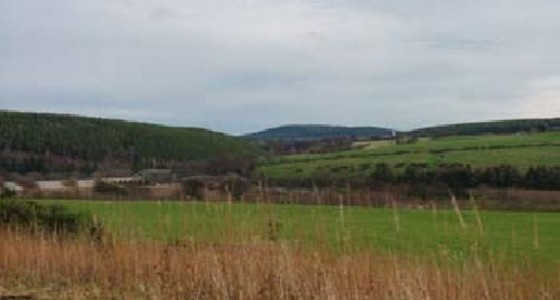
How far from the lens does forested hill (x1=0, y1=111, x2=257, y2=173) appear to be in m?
75.4

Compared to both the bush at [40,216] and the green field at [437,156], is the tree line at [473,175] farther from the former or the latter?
the bush at [40,216]

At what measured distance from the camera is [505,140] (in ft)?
288

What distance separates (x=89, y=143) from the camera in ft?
285

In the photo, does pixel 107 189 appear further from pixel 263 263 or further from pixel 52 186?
pixel 52 186

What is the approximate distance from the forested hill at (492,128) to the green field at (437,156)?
46.7 ft

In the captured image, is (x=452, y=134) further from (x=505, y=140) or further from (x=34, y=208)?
(x=34, y=208)

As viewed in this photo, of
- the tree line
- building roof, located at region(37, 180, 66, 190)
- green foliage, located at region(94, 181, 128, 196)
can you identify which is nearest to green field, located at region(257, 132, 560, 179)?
the tree line

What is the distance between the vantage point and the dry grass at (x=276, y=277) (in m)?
8.82

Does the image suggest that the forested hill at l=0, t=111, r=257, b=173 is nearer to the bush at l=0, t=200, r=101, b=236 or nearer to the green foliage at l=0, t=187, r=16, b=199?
the green foliage at l=0, t=187, r=16, b=199

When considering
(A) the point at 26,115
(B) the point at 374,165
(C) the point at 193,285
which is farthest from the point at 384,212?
(A) the point at 26,115

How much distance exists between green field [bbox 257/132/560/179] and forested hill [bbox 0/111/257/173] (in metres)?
7.51

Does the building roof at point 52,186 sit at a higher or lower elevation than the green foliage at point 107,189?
lower

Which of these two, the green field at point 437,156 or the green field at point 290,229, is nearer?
the green field at point 290,229

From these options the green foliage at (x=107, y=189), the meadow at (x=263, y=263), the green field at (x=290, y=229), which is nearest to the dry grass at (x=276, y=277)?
the meadow at (x=263, y=263)
